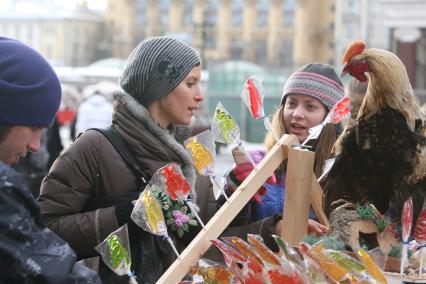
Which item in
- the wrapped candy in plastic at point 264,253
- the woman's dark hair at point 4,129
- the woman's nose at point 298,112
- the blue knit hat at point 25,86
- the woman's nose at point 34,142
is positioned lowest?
the wrapped candy in plastic at point 264,253

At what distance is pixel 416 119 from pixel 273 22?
73209 millimetres

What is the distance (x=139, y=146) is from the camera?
7.77 ft

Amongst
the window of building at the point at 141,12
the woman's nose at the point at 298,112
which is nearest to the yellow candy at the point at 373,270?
the woman's nose at the point at 298,112

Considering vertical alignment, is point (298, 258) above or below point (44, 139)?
above

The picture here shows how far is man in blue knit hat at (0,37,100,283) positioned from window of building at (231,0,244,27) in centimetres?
7530

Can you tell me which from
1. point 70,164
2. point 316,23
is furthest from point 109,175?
point 316,23

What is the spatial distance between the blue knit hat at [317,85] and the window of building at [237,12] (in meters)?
74.0

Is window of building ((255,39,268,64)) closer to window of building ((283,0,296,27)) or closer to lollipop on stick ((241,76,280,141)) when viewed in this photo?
window of building ((283,0,296,27))

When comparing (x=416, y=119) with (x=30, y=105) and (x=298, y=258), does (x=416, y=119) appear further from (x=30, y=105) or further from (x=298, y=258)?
(x=30, y=105)

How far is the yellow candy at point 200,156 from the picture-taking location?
7.23ft

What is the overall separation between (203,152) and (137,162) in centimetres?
25

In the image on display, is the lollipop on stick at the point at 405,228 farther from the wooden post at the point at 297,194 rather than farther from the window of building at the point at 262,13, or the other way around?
the window of building at the point at 262,13

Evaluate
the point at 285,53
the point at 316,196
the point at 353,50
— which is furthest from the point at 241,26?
the point at 316,196

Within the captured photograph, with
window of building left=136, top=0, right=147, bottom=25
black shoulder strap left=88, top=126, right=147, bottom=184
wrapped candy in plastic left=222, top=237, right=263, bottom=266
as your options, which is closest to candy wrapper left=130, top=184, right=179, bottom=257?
wrapped candy in plastic left=222, top=237, right=263, bottom=266
